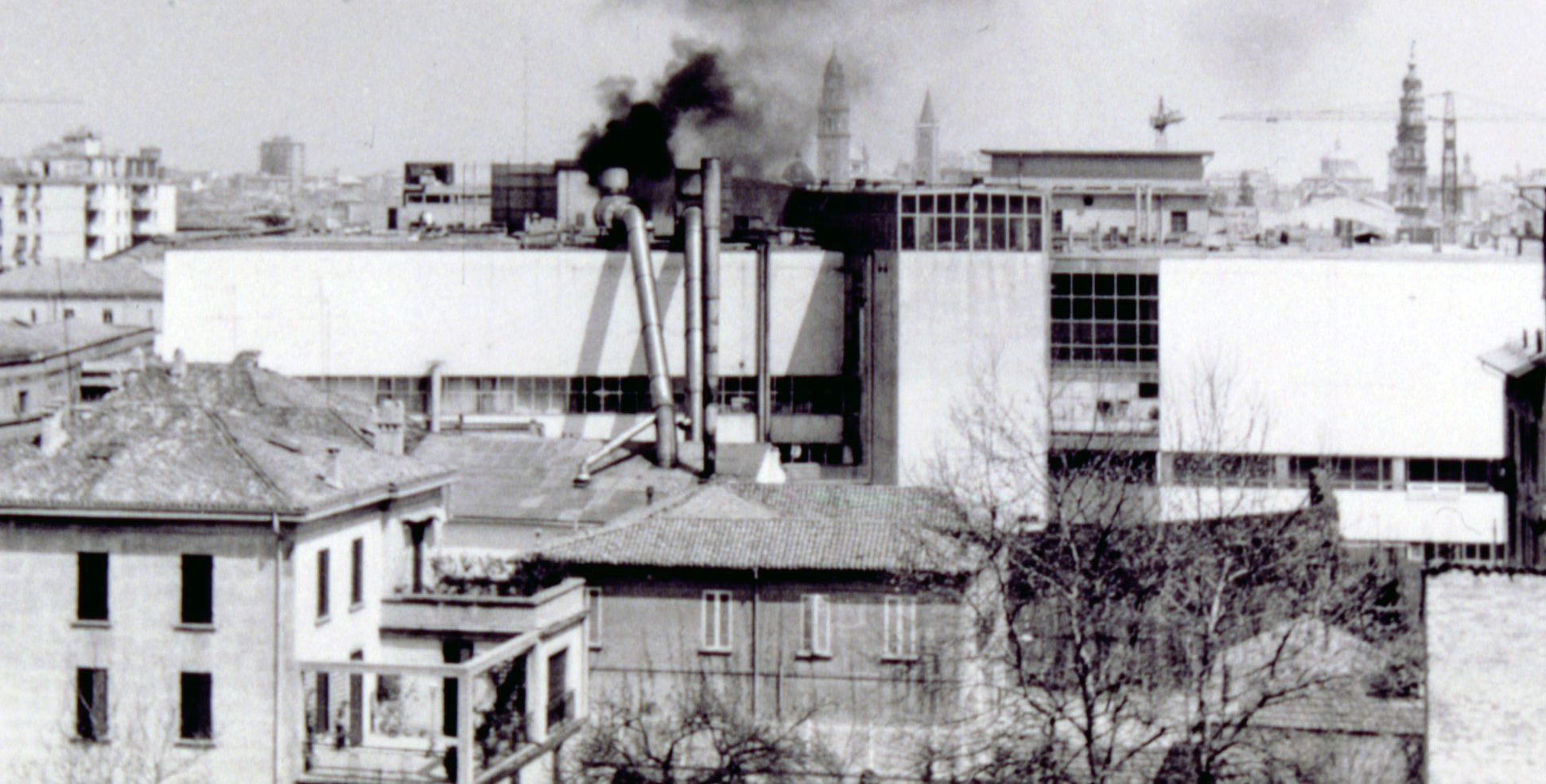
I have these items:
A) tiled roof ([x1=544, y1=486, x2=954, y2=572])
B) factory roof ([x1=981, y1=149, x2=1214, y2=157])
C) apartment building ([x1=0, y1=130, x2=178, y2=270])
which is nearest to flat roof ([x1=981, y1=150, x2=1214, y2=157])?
factory roof ([x1=981, y1=149, x2=1214, y2=157])

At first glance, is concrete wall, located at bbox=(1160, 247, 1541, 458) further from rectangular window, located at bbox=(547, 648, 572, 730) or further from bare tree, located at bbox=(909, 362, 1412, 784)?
rectangular window, located at bbox=(547, 648, 572, 730)

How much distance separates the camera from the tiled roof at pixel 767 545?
3159 cm

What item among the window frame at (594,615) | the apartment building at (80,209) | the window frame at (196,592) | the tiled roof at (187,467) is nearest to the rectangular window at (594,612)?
the window frame at (594,615)

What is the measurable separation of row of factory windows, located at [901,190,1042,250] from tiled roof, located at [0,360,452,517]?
60.0 ft

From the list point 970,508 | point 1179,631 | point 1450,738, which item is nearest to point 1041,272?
point 970,508

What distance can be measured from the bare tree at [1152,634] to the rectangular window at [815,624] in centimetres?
236

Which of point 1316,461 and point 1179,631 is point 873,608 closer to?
point 1179,631

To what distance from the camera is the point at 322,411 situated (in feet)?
121

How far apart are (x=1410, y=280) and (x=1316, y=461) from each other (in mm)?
5466

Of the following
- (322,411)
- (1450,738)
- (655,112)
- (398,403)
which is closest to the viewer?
(1450,738)

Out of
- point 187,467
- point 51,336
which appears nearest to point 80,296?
point 51,336

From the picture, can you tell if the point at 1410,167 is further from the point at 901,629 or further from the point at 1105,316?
the point at 901,629

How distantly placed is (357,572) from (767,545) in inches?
262

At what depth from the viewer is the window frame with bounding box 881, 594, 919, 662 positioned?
31406 millimetres
